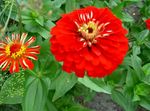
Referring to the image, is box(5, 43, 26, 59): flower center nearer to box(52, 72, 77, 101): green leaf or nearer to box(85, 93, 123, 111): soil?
box(52, 72, 77, 101): green leaf

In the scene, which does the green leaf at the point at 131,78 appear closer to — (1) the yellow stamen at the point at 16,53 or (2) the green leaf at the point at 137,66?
(2) the green leaf at the point at 137,66

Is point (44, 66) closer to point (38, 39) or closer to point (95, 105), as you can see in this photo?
point (38, 39)

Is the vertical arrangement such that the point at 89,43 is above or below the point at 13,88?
above

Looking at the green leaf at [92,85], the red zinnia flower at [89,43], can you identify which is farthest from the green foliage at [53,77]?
the red zinnia flower at [89,43]

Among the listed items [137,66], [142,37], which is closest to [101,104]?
[142,37]

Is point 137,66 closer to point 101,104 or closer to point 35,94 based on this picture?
point 35,94

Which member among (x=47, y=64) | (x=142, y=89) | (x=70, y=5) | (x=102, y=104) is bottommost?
(x=102, y=104)
